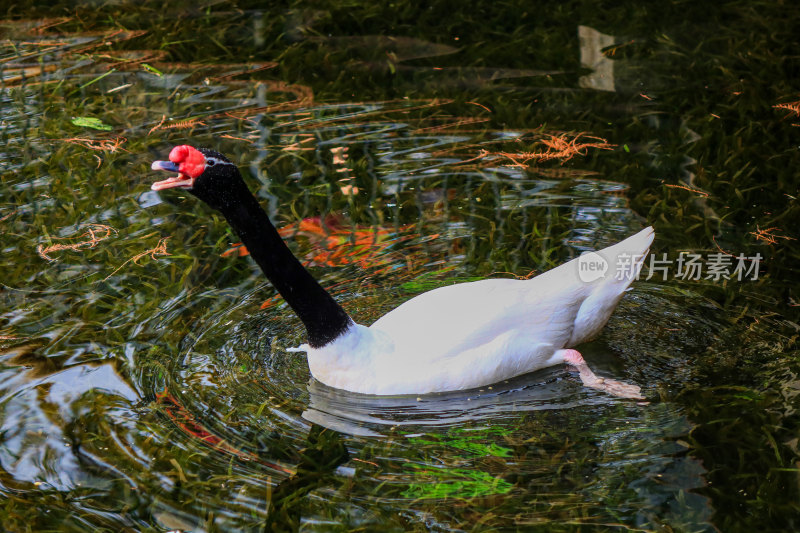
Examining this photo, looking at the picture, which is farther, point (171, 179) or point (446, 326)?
point (446, 326)

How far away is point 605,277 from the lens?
471 centimetres

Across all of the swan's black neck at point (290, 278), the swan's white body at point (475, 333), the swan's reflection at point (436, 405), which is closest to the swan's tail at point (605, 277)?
the swan's white body at point (475, 333)

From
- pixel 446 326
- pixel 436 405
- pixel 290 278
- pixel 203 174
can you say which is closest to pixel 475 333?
pixel 446 326

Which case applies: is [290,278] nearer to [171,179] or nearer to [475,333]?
[171,179]

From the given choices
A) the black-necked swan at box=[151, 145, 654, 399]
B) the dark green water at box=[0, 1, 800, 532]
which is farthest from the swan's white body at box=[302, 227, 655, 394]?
the dark green water at box=[0, 1, 800, 532]

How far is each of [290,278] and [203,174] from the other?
0.71 meters

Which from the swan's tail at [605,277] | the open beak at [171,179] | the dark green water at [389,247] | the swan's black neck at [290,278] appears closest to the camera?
the open beak at [171,179]

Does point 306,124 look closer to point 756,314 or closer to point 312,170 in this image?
point 312,170

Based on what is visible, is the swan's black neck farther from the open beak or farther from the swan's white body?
the open beak

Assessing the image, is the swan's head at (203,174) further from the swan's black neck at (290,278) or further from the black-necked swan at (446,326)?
the swan's black neck at (290,278)

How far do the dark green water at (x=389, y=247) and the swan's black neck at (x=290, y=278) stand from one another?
337 millimetres

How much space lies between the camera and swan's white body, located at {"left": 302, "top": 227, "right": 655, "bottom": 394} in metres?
4.34

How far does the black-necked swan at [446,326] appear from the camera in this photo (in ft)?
14.2

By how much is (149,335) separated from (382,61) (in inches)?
167
